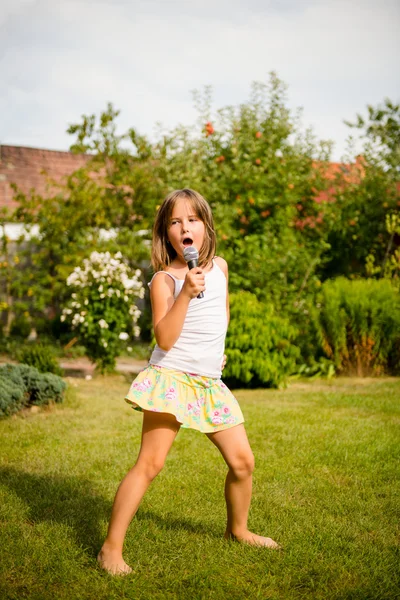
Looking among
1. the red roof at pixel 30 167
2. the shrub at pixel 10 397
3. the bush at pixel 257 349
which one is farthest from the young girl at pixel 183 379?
the red roof at pixel 30 167

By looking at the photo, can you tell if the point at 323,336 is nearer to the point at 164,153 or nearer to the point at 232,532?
the point at 164,153

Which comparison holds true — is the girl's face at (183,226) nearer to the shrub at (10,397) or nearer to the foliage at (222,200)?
the shrub at (10,397)

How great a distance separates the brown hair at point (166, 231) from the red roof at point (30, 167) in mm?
10269

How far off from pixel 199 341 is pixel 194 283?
364 mm

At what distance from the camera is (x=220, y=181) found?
32.9ft

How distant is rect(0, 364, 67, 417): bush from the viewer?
548 cm

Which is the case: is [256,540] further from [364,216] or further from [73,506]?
[364,216]

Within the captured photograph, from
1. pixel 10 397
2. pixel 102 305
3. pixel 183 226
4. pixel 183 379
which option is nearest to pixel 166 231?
pixel 183 226

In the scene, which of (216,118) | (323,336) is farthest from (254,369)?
(216,118)

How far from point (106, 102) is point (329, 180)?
4.14 meters

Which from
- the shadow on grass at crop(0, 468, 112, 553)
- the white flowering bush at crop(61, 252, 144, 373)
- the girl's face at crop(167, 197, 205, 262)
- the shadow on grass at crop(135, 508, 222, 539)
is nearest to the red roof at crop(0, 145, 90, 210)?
the white flowering bush at crop(61, 252, 144, 373)

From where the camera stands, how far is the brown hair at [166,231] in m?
2.74

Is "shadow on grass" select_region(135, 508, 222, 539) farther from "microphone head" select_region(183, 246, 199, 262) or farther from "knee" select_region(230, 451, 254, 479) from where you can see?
"microphone head" select_region(183, 246, 199, 262)

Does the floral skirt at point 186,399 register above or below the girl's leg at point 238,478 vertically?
above
